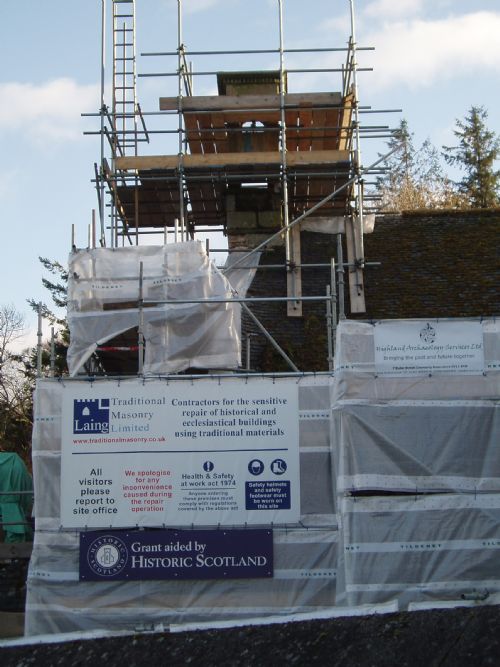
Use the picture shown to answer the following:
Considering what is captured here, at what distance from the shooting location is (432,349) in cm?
1118

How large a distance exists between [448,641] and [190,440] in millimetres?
3977

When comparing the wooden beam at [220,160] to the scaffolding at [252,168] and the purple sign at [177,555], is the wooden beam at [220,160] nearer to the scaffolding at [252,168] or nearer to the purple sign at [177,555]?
the scaffolding at [252,168]

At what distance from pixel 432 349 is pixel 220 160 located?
6721mm

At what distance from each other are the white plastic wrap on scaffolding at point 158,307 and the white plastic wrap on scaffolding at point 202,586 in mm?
2140

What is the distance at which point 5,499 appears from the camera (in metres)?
13.9

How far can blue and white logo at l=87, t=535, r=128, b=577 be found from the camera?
11.4 metres

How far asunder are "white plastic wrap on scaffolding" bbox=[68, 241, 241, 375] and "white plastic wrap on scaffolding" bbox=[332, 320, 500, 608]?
2503mm

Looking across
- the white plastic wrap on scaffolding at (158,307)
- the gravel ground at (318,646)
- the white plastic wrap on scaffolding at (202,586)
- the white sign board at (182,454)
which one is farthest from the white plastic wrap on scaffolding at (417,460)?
the white plastic wrap on scaffolding at (158,307)

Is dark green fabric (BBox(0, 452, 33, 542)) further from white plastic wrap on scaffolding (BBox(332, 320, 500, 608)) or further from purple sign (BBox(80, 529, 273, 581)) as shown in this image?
white plastic wrap on scaffolding (BBox(332, 320, 500, 608))

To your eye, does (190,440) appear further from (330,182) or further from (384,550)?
(330,182)

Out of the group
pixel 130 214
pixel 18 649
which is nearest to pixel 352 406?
pixel 18 649

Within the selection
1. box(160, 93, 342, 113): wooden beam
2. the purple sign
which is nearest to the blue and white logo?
the purple sign

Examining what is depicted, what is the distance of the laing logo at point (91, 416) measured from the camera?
462 inches

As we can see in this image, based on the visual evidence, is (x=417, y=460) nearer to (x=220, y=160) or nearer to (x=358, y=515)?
(x=358, y=515)
